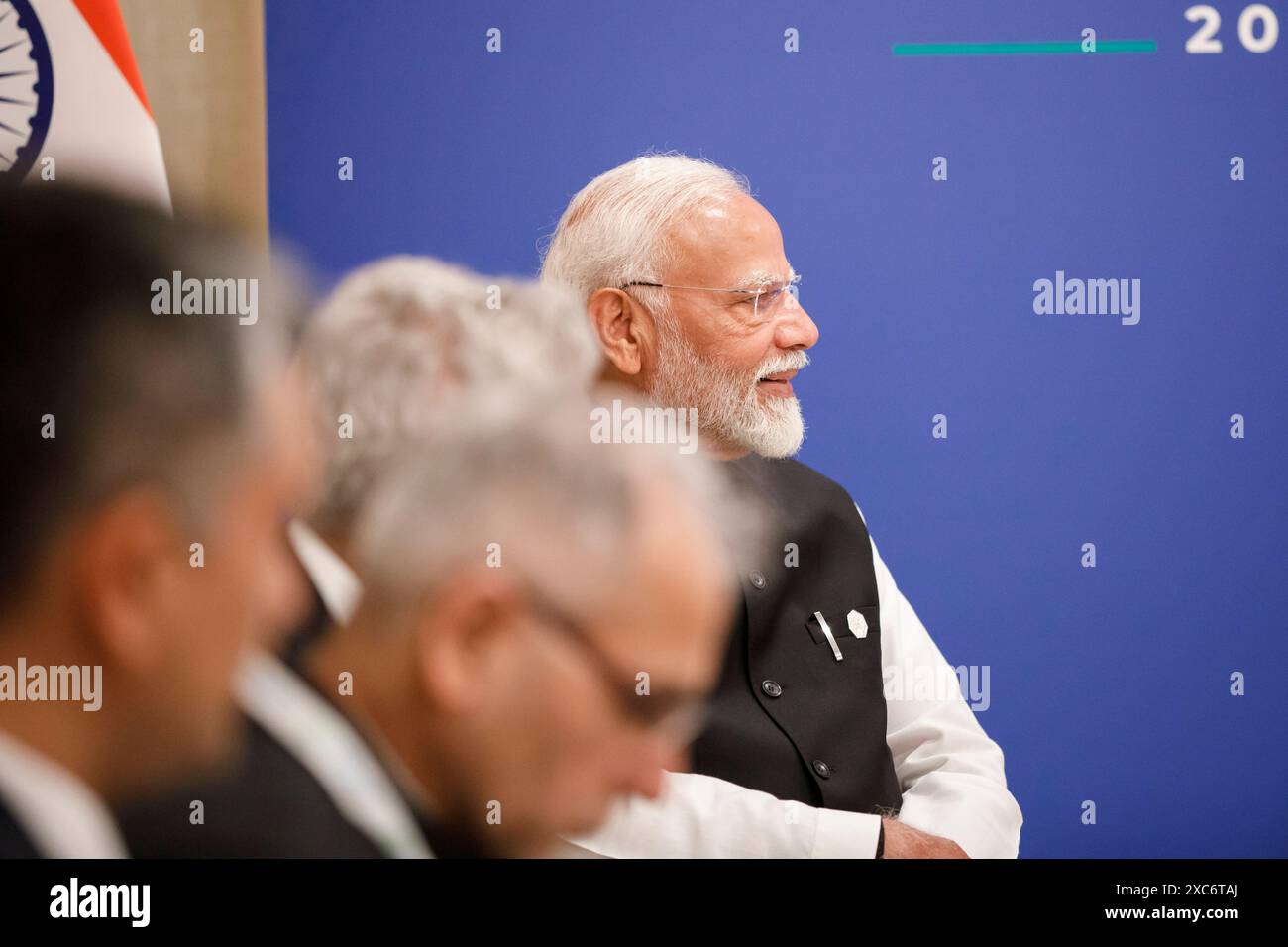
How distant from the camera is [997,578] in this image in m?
2.29

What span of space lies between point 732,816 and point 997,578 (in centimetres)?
68

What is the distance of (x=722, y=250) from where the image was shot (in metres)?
2.16

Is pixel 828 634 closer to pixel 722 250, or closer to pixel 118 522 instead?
pixel 722 250

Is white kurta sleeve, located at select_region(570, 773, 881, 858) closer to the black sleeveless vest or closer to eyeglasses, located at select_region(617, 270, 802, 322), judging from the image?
the black sleeveless vest

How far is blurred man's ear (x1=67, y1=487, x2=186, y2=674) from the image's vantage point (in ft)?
4.10

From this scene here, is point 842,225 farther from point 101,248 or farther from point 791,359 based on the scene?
point 101,248

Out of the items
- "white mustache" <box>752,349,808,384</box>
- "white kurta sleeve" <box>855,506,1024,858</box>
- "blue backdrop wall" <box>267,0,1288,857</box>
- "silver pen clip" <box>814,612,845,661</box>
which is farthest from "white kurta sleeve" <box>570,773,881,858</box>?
"white mustache" <box>752,349,808,384</box>

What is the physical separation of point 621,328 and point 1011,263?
756 millimetres

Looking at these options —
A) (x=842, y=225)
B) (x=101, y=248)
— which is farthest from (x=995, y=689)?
(x=101, y=248)

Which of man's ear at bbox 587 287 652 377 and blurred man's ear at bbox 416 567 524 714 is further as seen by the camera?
man's ear at bbox 587 287 652 377

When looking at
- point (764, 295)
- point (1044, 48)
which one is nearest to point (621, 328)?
point (764, 295)

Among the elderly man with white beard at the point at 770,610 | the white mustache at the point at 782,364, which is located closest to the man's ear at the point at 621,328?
the elderly man with white beard at the point at 770,610

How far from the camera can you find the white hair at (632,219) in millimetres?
→ 2160
